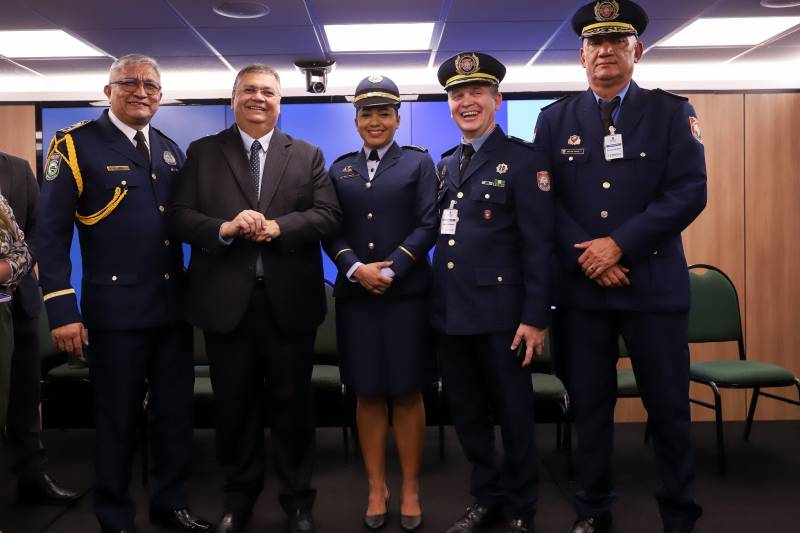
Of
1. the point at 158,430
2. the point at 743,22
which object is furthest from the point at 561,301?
the point at 743,22

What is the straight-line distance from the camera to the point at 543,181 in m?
2.45

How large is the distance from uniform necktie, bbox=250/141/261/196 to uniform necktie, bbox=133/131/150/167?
412 millimetres

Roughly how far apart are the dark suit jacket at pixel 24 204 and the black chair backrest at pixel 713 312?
373 centimetres

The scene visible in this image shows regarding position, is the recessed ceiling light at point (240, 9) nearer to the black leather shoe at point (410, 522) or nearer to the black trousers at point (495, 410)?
the black trousers at point (495, 410)

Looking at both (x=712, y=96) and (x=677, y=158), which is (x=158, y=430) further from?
(x=712, y=96)

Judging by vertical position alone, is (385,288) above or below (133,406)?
above

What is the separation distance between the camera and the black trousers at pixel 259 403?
2.49 metres

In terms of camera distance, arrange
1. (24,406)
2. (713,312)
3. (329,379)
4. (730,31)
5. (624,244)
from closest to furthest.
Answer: (624,244), (24,406), (329,379), (713,312), (730,31)

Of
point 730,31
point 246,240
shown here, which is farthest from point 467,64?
point 730,31

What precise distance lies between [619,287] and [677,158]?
508 mm

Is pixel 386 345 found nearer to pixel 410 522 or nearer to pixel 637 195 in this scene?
pixel 410 522

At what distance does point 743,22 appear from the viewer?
472cm

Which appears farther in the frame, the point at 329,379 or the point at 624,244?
the point at 329,379

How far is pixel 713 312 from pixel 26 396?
156 inches
